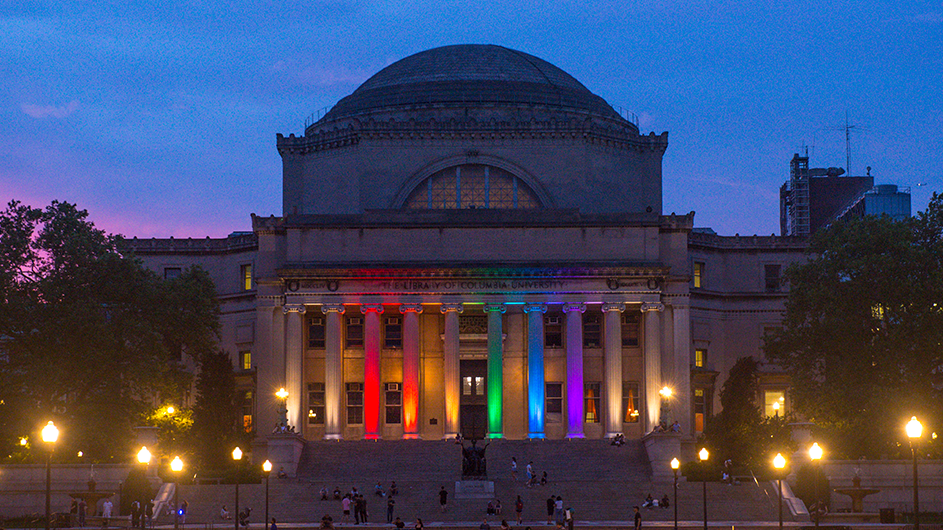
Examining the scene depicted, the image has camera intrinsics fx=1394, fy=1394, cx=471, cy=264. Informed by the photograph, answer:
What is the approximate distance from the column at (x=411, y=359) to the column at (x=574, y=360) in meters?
8.74

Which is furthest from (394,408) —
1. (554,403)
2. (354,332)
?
(554,403)

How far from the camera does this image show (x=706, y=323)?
92.2m

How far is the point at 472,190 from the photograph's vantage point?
298ft

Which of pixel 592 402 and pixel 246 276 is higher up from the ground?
pixel 246 276

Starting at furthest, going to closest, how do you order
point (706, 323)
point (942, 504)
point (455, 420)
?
point (706, 323) < point (455, 420) < point (942, 504)

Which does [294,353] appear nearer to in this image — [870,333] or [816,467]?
[870,333]

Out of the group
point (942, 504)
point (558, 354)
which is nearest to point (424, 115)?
point (558, 354)

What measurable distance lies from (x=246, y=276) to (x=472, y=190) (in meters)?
16.4

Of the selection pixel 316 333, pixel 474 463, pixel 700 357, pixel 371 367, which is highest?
pixel 316 333

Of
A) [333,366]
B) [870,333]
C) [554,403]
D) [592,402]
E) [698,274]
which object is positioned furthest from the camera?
[698,274]

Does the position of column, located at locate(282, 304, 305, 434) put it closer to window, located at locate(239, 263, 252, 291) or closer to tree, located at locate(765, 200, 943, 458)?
window, located at locate(239, 263, 252, 291)

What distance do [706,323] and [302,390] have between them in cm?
2757

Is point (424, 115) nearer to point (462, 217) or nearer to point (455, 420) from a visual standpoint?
point (462, 217)

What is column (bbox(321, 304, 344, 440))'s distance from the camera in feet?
264
